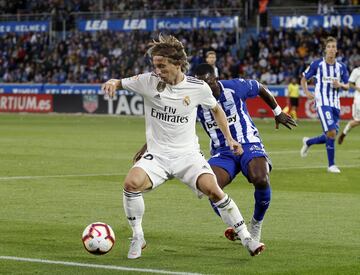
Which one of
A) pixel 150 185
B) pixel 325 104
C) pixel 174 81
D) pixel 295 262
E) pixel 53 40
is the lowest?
pixel 53 40

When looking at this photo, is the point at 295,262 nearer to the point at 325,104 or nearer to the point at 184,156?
the point at 184,156

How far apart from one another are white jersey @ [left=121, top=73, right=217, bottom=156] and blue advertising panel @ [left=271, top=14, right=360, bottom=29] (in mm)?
37439

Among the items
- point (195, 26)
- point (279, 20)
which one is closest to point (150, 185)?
point (279, 20)

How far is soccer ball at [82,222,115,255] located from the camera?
31.5 ft

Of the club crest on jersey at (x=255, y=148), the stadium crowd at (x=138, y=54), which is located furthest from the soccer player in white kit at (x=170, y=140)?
Result: the stadium crowd at (x=138, y=54)

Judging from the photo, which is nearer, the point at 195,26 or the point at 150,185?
the point at 150,185

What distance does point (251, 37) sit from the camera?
163 feet

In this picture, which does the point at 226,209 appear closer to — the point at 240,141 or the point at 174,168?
the point at 174,168

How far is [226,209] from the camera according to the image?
971 cm

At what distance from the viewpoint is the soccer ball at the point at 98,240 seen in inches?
378

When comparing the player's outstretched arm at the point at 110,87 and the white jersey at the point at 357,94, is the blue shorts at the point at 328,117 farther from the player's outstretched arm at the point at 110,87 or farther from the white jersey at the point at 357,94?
the player's outstretched arm at the point at 110,87

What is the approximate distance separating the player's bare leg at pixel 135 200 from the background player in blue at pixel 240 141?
144 centimetres

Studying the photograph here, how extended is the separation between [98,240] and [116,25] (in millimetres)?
44793

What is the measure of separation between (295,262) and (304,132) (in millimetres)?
25441
